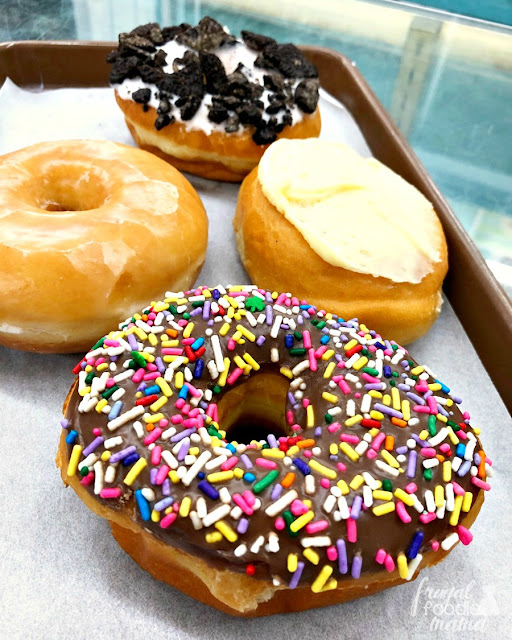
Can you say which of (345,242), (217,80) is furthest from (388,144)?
(345,242)

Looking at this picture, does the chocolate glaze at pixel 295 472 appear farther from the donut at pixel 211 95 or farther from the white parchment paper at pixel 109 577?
the donut at pixel 211 95

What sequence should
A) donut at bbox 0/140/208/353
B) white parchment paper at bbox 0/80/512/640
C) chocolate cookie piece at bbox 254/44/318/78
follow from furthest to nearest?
chocolate cookie piece at bbox 254/44/318/78, donut at bbox 0/140/208/353, white parchment paper at bbox 0/80/512/640

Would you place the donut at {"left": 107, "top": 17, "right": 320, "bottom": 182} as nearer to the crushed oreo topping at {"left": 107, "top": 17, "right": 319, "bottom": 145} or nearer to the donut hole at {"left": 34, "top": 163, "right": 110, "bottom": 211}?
the crushed oreo topping at {"left": 107, "top": 17, "right": 319, "bottom": 145}

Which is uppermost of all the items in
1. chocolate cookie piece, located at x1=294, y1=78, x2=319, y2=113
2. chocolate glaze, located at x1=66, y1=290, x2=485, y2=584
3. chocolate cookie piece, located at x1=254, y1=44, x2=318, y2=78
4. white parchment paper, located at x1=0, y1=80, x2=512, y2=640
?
chocolate cookie piece, located at x1=254, y1=44, x2=318, y2=78

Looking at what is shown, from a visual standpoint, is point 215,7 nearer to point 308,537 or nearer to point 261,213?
point 261,213

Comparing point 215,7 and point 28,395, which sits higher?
point 215,7

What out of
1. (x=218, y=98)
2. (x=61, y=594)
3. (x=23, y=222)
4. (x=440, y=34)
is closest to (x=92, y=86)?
(x=218, y=98)

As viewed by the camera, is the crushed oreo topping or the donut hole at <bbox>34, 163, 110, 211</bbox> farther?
the crushed oreo topping

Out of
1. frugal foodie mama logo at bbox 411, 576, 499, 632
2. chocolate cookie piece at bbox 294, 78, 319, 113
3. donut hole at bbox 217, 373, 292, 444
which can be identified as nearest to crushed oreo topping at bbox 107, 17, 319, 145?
chocolate cookie piece at bbox 294, 78, 319, 113
